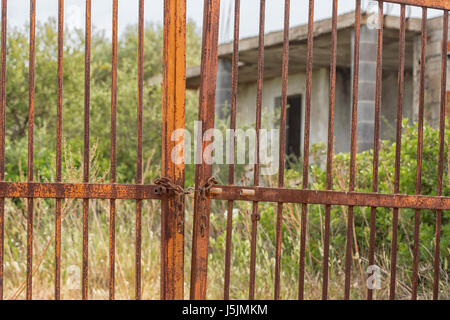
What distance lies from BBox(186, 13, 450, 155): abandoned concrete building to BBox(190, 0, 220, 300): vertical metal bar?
14.9 feet

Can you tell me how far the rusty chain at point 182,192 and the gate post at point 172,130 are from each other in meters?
0.04

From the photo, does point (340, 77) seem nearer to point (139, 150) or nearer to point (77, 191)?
point (139, 150)

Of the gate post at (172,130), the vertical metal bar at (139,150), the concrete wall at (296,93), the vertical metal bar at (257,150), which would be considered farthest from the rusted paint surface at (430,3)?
the concrete wall at (296,93)

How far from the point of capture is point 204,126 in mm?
2617

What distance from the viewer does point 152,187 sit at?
2568mm

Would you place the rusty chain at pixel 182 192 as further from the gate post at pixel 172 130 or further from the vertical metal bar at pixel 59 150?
the vertical metal bar at pixel 59 150

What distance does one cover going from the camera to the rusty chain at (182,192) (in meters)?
2.53

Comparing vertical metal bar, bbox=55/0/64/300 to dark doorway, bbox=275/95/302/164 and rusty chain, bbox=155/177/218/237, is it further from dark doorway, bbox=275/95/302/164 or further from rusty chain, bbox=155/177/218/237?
dark doorway, bbox=275/95/302/164

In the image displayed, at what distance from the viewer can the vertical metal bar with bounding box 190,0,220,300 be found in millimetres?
2600

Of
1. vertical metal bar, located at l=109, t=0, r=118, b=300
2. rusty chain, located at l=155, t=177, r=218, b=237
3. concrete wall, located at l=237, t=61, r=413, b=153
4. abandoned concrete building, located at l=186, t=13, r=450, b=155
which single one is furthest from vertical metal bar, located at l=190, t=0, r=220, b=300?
concrete wall, located at l=237, t=61, r=413, b=153

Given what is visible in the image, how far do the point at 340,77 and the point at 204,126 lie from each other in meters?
8.65

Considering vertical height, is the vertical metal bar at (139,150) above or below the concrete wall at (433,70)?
below

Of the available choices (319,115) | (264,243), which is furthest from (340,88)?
(264,243)
